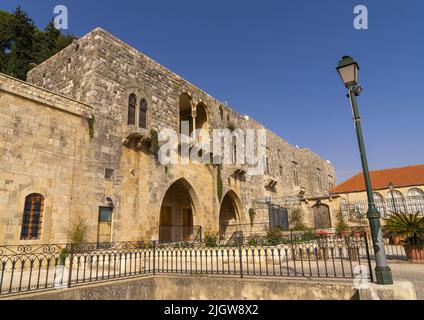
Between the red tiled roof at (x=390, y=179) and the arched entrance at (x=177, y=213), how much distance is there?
71.3ft

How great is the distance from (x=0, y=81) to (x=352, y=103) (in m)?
10.1

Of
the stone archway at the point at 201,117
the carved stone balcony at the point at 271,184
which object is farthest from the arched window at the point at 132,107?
the carved stone balcony at the point at 271,184

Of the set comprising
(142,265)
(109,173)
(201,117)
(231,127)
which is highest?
(201,117)

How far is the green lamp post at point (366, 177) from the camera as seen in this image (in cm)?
471

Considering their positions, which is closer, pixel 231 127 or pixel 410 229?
pixel 410 229

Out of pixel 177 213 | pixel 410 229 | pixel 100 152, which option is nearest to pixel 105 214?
pixel 100 152

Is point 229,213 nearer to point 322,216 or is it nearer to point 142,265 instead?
point 322,216

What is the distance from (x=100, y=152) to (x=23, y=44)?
21225mm

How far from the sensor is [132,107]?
46.0ft

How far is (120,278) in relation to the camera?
6.73m

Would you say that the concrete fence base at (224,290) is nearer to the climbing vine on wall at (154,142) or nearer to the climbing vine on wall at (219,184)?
the climbing vine on wall at (154,142)

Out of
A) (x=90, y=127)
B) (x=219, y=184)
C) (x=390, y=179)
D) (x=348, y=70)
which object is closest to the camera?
(x=348, y=70)
